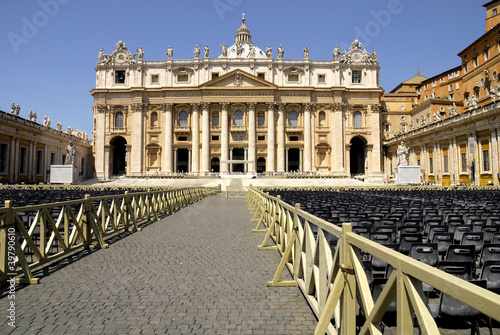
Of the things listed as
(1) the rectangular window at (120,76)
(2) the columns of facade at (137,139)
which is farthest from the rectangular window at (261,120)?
(1) the rectangular window at (120,76)

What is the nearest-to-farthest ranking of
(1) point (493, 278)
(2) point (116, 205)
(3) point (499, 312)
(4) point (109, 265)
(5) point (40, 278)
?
(3) point (499, 312)
(1) point (493, 278)
(5) point (40, 278)
(4) point (109, 265)
(2) point (116, 205)

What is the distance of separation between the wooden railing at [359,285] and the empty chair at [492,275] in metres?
1.59

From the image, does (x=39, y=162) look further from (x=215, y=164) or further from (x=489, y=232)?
(x=489, y=232)

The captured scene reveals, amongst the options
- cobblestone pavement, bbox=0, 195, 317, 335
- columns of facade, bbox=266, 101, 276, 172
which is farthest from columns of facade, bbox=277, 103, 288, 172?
cobblestone pavement, bbox=0, 195, 317, 335

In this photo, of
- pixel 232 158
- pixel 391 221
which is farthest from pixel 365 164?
pixel 391 221

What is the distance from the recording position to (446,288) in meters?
1.86

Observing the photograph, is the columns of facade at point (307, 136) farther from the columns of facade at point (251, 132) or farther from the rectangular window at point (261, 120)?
the columns of facade at point (251, 132)

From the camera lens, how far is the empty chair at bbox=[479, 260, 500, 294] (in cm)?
402

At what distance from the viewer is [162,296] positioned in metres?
5.46

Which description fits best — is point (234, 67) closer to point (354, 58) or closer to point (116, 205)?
point (354, 58)

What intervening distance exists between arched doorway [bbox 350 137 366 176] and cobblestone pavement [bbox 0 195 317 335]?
65492 mm

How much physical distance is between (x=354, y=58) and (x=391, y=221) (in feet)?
216

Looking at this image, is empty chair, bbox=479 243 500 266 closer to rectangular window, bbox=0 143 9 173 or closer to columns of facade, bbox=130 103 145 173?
rectangular window, bbox=0 143 9 173

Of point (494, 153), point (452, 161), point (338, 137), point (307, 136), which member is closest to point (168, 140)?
point (307, 136)
